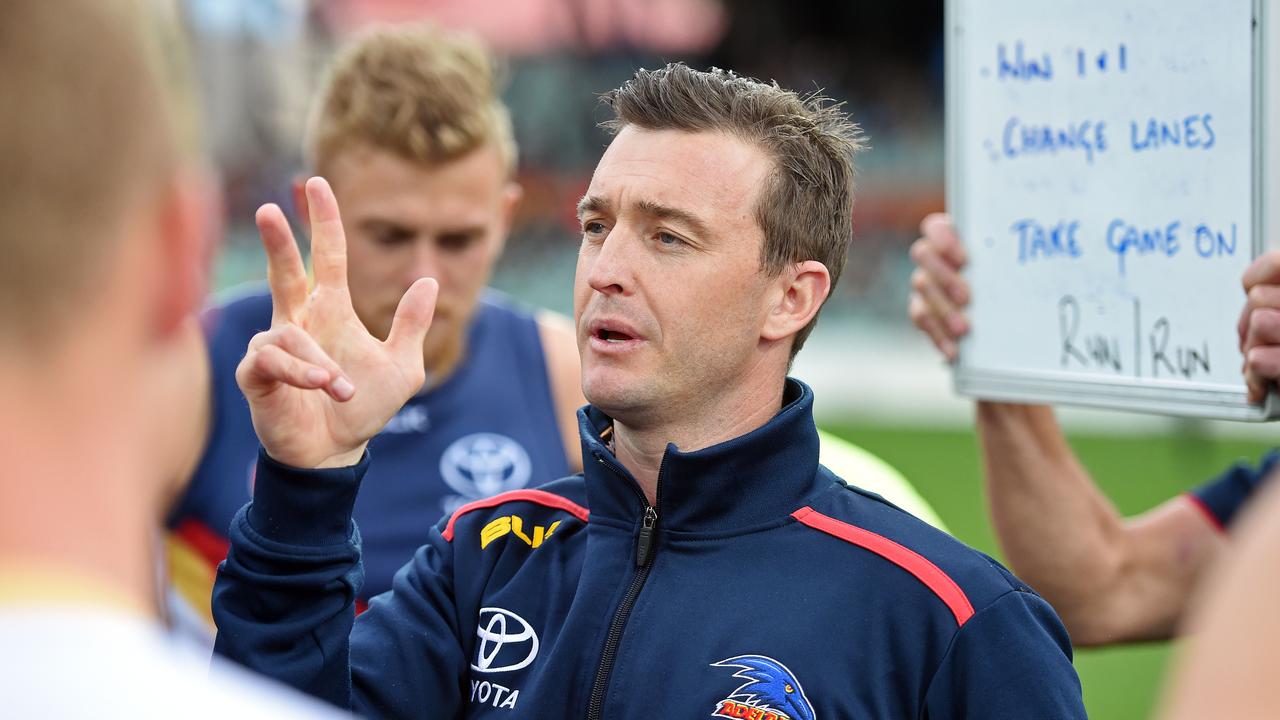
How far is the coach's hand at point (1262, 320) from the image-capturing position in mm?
2512

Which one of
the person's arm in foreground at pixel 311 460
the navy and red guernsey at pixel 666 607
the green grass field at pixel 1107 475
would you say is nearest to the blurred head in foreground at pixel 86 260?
the person's arm in foreground at pixel 311 460

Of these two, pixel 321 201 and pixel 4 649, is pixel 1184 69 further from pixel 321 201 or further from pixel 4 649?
pixel 4 649

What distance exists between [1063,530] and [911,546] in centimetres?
118

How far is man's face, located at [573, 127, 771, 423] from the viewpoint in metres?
2.47

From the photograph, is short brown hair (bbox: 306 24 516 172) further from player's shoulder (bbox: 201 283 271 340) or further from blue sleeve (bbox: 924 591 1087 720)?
blue sleeve (bbox: 924 591 1087 720)

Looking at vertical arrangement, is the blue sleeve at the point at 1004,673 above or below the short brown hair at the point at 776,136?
below

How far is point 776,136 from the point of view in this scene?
261cm

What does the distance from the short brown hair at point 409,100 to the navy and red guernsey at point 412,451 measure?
1.76ft

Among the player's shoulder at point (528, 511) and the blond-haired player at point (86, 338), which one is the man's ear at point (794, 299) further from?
the blond-haired player at point (86, 338)

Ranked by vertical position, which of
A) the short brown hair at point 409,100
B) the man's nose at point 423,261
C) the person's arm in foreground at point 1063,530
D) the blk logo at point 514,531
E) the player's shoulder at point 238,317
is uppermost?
the short brown hair at point 409,100

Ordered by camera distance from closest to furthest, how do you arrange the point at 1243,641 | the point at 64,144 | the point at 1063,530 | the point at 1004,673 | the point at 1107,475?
the point at 1243,641, the point at 64,144, the point at 1004,673, the point at 1063,530, the point at 1107,475

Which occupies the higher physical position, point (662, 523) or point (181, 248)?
point (181, 248)

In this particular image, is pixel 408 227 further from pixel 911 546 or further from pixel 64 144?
pixel 64 144

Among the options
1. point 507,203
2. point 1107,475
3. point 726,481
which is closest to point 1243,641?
point 726,481
